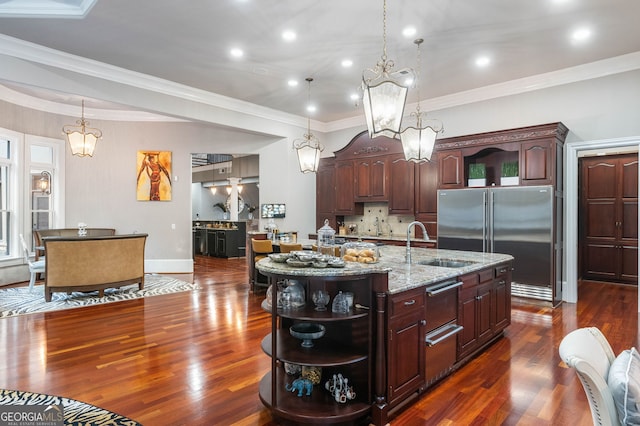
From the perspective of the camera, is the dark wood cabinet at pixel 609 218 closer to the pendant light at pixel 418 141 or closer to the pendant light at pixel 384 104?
the pendant light at pixel 418 141

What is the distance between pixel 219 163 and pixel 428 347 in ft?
39.3

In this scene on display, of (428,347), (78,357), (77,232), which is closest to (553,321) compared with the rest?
(428,347)

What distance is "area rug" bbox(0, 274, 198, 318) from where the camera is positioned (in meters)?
5.01

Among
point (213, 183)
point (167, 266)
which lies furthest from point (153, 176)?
point (213, 183)

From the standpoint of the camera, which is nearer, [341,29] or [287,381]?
[287,381]

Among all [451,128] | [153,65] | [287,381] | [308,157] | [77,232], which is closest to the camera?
[287,381]

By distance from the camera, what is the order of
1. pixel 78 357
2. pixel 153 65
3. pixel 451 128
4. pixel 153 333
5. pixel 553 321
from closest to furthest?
pixel 78 357
pixel 153 333
pixel 553 321
pixel 153 65
pixel 451 128

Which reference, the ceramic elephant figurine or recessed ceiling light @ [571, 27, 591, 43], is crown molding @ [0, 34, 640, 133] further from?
the ceramic elephant figurine

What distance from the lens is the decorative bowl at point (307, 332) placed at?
2.47 m

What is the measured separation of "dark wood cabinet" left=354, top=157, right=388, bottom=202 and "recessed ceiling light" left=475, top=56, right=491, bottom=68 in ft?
7.97

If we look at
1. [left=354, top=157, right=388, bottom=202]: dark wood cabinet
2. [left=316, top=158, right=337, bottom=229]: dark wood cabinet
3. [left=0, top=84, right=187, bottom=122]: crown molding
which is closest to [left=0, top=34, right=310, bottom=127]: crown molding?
[left=0, top=84, right=187, bottom=122]: crown molding

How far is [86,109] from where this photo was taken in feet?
25.3

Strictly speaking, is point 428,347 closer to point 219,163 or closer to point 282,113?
point 282,113

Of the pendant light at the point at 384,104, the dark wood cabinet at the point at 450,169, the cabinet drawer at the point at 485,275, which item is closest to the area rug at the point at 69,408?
the pendant light at the point at 384,104
